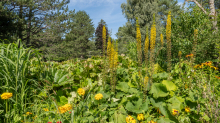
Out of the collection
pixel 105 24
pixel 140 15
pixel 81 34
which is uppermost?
pixel 81 34

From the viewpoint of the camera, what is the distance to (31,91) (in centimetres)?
159

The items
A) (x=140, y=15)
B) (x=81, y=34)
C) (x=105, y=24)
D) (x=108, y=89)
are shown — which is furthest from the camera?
(x=81, y=34)

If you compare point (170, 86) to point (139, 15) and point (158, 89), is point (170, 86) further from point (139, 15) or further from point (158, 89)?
point (139, 15)

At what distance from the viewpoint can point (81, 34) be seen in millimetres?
21641

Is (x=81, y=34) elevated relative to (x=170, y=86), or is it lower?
elevated

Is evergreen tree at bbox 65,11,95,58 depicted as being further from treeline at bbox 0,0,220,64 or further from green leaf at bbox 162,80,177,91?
green leaf at bbox 162,80,177,91

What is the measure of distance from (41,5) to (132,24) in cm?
844

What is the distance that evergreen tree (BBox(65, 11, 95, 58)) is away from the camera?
19.1m

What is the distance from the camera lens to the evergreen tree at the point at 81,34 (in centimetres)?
1907

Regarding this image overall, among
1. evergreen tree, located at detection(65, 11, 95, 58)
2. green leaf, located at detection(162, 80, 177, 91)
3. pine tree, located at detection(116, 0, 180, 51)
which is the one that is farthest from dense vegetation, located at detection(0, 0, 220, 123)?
evergreen tree, located at detection(65, 11, 95, 58)

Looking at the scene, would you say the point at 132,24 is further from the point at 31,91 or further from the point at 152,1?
the point at 31,91

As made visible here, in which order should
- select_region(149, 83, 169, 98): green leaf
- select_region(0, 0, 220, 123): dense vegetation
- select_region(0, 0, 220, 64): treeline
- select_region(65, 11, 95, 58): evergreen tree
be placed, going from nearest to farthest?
select_region(0, 0, 220, 123): dense vegetation < select_region(149, 83, 169, 98): green leaf < select_region(0, 0, 220, 64): treeline < select_region(65, 11, 95, 58): evergreen tree

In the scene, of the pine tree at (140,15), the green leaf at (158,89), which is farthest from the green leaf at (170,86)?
the pine tree at (140,15)

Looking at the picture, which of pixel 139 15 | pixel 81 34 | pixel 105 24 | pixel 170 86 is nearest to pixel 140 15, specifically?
pixel 139 15
